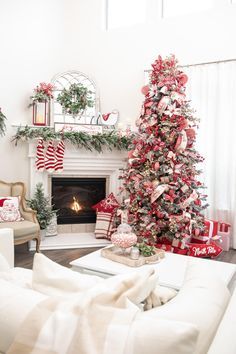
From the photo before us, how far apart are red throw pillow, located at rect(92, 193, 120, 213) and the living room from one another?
2 cm

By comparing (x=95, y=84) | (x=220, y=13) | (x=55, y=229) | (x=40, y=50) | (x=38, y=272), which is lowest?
(x=55, y=229)

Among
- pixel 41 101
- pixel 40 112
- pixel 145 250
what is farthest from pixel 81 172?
pixel 145 250

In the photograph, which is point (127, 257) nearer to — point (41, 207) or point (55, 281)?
point (55, 281)

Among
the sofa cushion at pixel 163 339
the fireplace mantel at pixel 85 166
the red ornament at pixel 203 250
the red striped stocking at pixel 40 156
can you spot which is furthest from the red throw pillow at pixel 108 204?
the sofa cushion at pixel 163 339

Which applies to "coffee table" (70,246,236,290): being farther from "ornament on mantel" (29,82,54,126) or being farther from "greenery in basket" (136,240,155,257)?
"ornament on mantel" (29,82,54,126)

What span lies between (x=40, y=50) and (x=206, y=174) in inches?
125

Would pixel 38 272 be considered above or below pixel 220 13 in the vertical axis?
below

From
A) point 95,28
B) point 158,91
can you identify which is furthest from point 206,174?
point 95,28

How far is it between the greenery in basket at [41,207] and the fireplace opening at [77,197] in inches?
16.2

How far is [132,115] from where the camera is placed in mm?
5262

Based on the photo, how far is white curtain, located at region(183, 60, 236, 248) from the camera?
15.2ft

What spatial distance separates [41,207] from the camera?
15.2ft

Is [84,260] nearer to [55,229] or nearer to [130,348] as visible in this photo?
[130,348]

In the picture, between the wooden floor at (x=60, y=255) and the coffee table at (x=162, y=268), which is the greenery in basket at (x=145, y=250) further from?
the wooden floor at (x=60, y=255)
